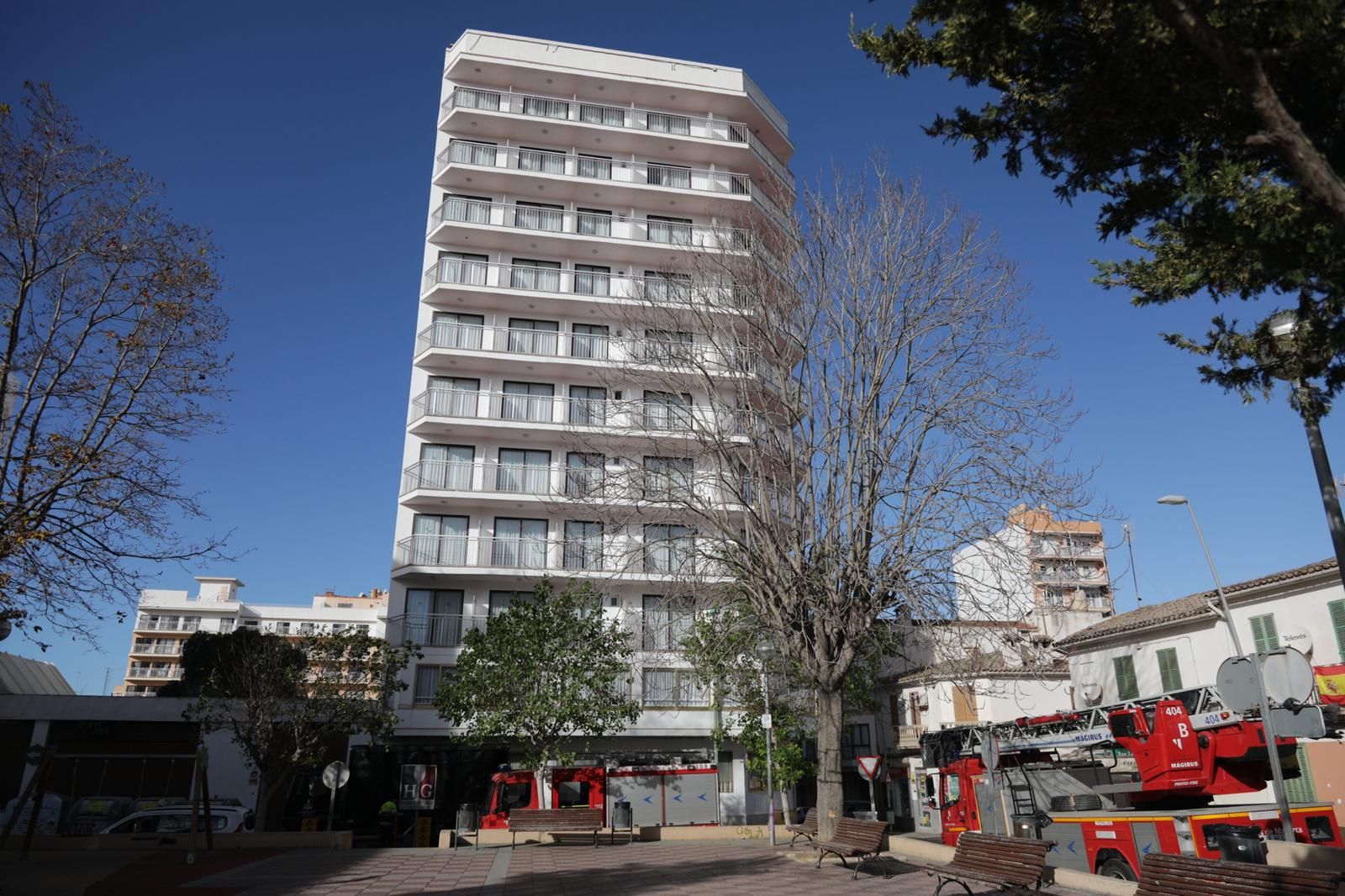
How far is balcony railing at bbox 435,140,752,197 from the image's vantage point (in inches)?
1391

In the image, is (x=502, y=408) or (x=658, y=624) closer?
(x=658, y=624)

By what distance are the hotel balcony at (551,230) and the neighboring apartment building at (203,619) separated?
164 feet

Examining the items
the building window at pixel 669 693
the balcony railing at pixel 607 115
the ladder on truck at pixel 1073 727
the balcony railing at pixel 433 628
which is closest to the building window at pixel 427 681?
the balcony railing at pixel 433 628

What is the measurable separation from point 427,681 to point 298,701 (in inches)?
199

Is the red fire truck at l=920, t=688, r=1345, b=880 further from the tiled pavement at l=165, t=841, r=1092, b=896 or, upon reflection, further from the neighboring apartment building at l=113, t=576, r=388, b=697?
the neighboring apartment building at l=113, t=576, r=388, b=697

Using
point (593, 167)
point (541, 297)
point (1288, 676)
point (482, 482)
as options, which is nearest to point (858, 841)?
point (1288, 676)

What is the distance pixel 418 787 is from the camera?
2870cm

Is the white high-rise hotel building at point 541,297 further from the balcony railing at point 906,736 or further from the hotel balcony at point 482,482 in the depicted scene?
the balcony railing at point 906,736

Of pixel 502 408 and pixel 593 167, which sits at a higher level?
pixel 593 167

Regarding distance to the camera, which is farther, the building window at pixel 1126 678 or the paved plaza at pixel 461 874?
the building window at pixel 1126 678

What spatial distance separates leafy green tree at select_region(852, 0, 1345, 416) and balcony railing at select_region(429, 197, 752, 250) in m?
26.2

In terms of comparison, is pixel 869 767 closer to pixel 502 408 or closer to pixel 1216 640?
pixel 1216 640

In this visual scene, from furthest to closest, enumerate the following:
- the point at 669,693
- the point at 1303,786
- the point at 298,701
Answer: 1. the point at 669,693
2. the point at 298,701
3. the point at 1303,786

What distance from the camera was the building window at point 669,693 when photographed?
3052 cm
